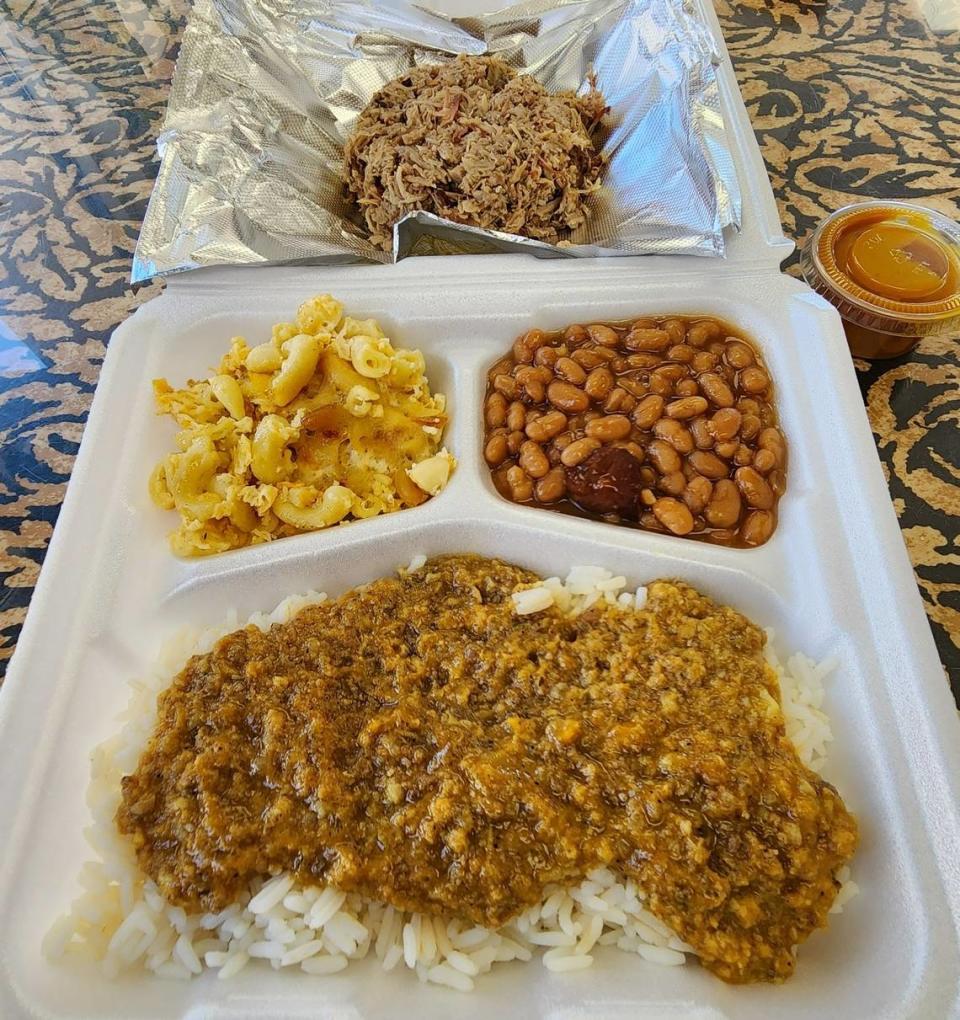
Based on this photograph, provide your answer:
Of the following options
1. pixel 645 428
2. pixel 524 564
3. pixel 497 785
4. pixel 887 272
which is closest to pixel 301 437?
pixel 524 564

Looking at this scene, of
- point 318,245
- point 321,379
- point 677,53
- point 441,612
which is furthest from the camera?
point 677,53

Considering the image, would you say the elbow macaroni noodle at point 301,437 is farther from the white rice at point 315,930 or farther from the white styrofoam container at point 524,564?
the white rice at point 315,930

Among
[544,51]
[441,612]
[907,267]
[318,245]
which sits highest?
[544,51]

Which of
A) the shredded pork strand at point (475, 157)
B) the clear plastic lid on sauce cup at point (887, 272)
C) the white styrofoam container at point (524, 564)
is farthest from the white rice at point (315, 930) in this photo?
the shredded pork strand at point (475, 157)

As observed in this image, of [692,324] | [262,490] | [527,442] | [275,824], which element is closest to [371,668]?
[275,824]

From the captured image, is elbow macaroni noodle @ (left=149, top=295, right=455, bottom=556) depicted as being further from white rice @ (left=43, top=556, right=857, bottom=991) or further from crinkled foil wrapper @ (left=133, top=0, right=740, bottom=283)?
white rice @ (left=43, top=556, right=857, bottom=991)

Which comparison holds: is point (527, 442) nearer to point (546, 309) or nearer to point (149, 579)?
point (546, 309)
